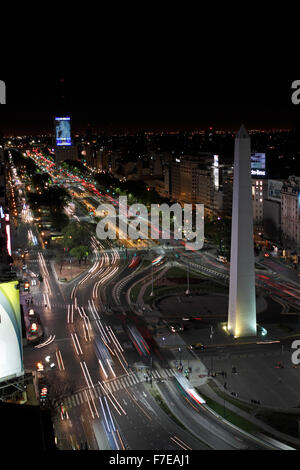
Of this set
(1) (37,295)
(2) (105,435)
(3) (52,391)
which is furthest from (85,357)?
(1) (37,295)

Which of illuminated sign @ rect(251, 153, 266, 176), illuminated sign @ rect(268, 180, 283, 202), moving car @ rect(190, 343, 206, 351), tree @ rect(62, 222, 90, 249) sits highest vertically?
illuminated sign @ rect(251, 153, 266, 176)

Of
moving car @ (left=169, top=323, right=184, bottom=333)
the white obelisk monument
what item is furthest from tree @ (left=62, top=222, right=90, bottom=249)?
the white obelisk monument

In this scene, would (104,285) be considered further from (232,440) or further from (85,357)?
(232,440)

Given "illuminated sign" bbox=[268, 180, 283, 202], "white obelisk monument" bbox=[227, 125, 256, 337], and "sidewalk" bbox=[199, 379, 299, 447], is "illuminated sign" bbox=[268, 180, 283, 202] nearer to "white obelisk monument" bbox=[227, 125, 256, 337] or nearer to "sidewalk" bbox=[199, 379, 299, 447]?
"white obelisk monument" bbox=[227, 125, 256, 337]

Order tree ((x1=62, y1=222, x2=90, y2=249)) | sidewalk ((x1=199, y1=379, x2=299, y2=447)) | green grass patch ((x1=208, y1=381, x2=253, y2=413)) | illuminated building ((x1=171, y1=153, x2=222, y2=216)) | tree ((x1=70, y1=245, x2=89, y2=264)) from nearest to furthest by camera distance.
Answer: sidewalk ((x1=199, y1=379, x2=299, y2=447)) < green grass patch ((x1=208, y1=381, x2=253, y2=413)) < tree ((x1=70, y1=245, x2=89, y2=264)) < tree ((x1=62, y1=222, x2=90, y2=249)) < illuminated building ((x1=171, y1=153, x2=222, y2=216))

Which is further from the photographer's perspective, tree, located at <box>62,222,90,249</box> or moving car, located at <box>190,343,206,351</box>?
tree, located at <box>62,222,90,249</box>

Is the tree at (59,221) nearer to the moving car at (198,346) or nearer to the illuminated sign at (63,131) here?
the moving car at (198,346)

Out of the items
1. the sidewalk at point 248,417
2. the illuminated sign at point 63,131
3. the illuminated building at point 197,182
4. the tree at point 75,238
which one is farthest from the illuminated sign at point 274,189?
the illuminated sign at point 63,131
